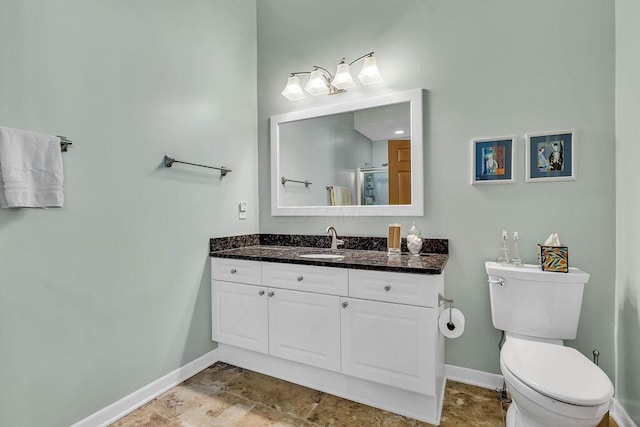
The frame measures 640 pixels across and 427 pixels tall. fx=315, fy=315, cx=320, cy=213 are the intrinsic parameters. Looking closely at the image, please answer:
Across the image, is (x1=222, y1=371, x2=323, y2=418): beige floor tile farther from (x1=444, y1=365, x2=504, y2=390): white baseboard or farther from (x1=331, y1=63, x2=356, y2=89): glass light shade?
(x1=331, y1=63, x2=356, y2=89): glass light shade

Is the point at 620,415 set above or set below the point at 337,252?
below

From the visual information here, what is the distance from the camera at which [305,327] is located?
1.88 metres

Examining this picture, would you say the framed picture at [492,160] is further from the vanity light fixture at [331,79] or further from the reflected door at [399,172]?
the vanity light fixture at [331,79]

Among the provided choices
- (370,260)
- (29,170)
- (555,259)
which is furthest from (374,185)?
(29,170)

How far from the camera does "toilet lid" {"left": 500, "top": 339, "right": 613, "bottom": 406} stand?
3.68 feet

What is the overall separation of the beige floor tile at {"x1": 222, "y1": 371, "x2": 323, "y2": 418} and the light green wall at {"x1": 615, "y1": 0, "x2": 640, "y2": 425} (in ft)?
5.06

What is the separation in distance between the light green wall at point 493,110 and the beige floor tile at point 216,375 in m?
1.24

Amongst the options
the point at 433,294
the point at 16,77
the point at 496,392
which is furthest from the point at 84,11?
the point at 496,392

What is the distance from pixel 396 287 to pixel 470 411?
803 mm

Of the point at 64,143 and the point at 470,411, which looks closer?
the point at 64,143

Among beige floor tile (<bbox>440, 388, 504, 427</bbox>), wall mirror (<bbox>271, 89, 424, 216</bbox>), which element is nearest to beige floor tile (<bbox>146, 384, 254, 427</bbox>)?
beige floor tile (<bbox>440, 388, 504, 427</bbox>)

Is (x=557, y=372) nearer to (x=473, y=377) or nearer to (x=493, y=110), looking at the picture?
(x=473, y=377)

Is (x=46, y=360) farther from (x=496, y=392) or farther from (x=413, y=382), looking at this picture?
(x=496, y=392)

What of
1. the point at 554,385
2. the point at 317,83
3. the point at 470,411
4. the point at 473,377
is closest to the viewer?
the point at 554,385
